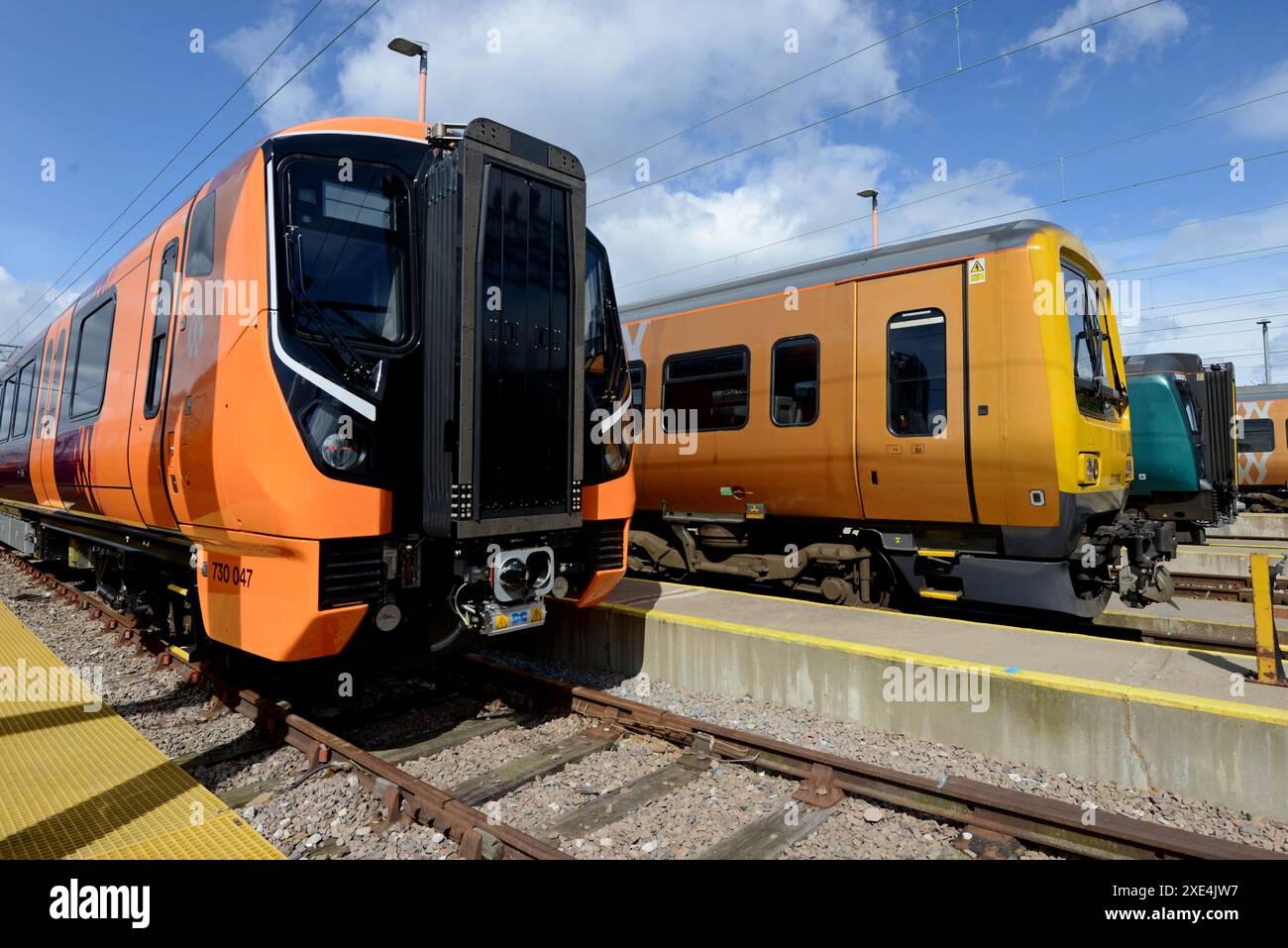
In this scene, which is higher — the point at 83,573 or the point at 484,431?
the point at 484,431

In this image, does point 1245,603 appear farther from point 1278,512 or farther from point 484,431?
point 1278,512

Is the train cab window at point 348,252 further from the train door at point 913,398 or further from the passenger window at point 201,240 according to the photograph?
the train door at point 913,398

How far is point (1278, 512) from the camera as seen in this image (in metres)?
20.6

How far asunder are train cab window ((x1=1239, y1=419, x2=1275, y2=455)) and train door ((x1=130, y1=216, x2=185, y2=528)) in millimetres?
25005

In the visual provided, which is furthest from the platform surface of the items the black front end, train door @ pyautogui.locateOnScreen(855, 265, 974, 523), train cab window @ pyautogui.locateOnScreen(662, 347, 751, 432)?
train cab window @ pyautogui.locateOnScreen(662, 347, 751, 432)

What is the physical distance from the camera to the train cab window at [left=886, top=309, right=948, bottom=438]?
6.78m

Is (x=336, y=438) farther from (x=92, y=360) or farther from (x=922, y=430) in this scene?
(x=922, y=430)

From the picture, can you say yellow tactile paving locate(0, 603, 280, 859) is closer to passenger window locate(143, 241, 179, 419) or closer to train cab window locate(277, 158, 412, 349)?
passenger window locate(143, 241, 179, 419)

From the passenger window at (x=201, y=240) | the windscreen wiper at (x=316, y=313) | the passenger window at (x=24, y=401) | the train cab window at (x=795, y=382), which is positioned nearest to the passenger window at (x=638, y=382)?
the train cab window at (x=795, y=382)

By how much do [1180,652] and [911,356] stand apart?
10.3 feet

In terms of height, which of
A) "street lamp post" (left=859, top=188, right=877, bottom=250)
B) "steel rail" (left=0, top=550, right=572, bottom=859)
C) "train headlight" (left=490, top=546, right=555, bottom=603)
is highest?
"street lamp post" (left=859, top=188, right=877, bottom=250)

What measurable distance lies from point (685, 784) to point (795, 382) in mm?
4764
